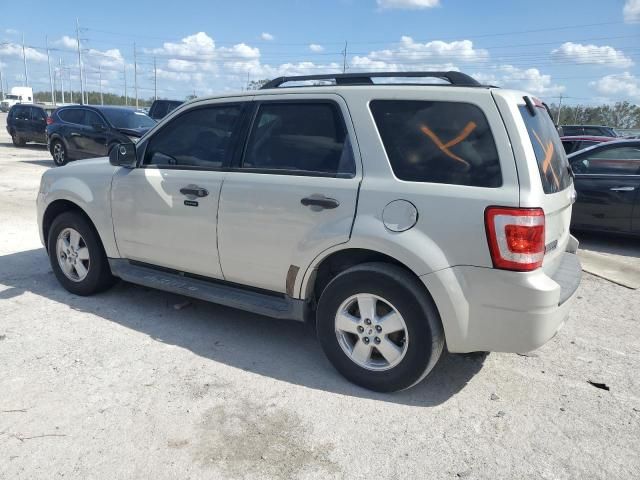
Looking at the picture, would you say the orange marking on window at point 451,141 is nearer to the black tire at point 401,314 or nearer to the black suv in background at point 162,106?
the black tire at point 401,314

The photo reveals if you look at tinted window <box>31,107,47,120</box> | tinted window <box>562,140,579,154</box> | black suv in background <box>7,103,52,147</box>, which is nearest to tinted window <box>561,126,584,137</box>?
tinted window <box>562,140,579,154</box>

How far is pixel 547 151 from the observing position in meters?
3.45

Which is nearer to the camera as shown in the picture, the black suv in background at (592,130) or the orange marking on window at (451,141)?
the orange marking on window at (451,141)

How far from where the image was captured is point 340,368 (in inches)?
142

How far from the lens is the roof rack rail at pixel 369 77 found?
3.47 m

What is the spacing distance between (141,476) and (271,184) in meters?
1.96

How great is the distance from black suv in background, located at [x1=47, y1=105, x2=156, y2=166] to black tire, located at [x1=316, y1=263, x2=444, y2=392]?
1269cm

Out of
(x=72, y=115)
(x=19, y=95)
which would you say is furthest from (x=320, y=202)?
(x=19, y=95)

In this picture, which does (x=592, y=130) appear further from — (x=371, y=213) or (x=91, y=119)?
(x=371, y=213)

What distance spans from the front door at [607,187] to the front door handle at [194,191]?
5780 millimetres

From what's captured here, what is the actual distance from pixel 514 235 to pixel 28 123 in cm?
2309

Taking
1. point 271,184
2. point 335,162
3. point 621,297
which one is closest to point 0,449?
point 271,184

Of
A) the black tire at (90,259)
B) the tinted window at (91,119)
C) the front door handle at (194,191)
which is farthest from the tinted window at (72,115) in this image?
the front door handle at (194,191)

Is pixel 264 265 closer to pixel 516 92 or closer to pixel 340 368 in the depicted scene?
pixel 340 368
